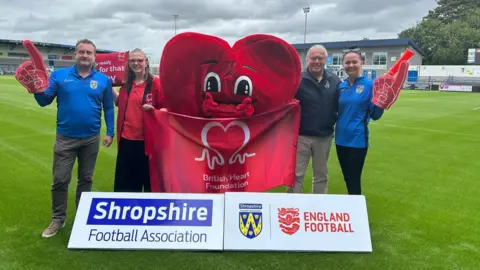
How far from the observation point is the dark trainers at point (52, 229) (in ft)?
13.6

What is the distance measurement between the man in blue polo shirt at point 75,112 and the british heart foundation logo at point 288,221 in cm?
213

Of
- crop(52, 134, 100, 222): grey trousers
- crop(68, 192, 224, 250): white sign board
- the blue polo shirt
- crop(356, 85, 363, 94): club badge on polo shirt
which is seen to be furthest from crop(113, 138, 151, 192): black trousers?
crop(356, 85, 363, 94): club badge on polo shirt

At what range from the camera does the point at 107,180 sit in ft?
21.6

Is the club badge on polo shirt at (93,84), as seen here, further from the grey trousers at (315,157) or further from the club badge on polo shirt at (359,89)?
the club badge on polo shirt at (359,89)

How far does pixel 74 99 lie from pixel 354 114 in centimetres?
291

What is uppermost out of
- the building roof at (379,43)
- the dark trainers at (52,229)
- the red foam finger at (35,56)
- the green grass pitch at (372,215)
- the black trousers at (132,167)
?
the building roof at (379,43)

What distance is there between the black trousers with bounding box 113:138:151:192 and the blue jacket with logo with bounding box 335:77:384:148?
222cm

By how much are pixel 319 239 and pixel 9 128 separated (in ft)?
35.5

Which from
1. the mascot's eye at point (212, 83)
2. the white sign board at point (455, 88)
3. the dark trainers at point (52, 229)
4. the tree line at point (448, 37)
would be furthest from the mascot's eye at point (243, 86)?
the tree line at point (448, 37)

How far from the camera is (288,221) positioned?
384 centimetres

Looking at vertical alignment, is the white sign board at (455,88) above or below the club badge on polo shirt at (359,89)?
below

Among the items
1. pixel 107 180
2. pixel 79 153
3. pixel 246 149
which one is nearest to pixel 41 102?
pixel 79 153

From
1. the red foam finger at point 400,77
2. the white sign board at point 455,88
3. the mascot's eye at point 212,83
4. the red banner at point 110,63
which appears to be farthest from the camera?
the white sign board at point 455,88

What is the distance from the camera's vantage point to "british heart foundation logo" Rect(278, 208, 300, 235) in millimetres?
3840
